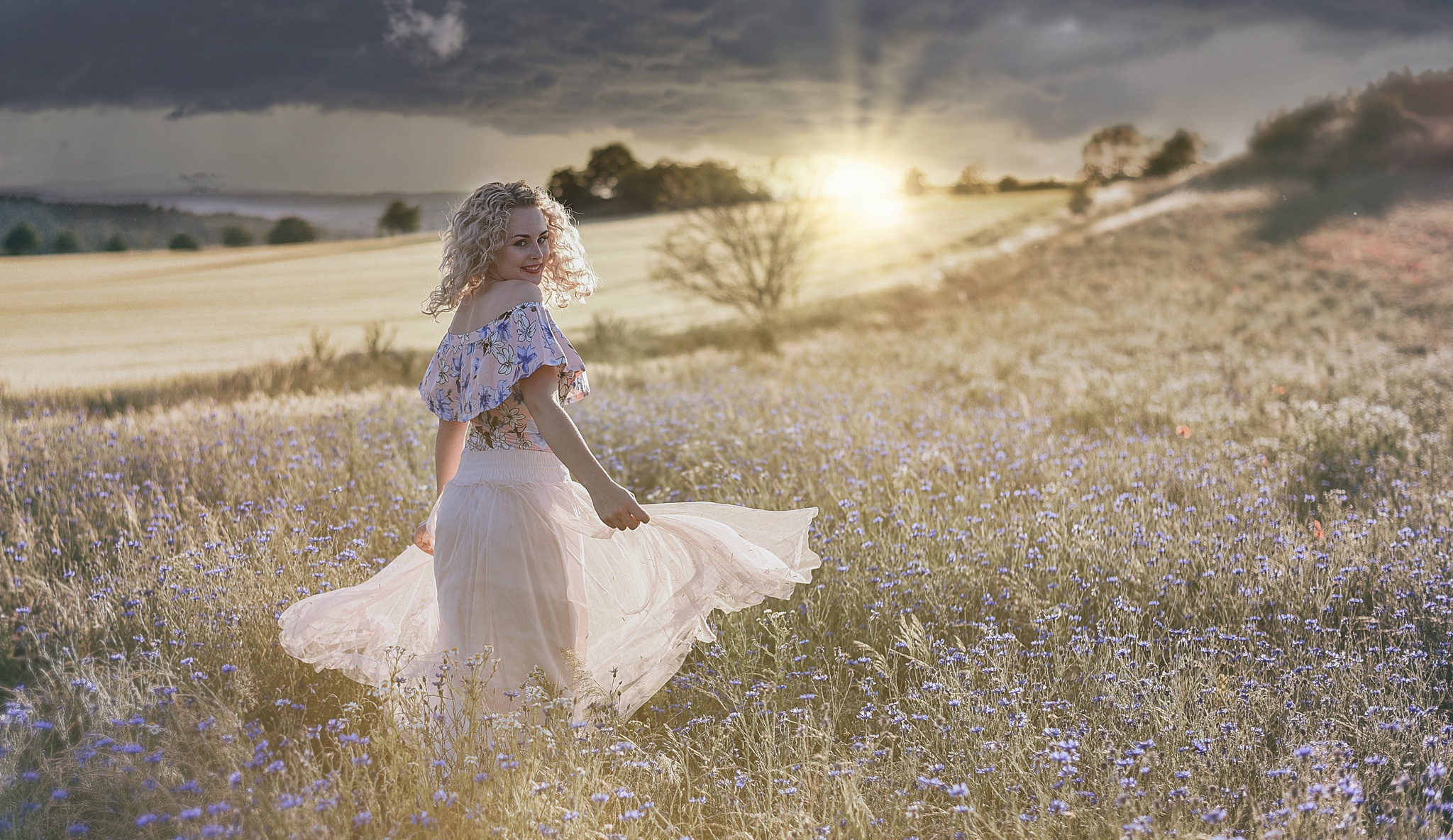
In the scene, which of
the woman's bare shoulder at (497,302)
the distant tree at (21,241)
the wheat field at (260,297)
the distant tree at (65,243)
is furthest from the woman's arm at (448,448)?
the distant tree at (65,243)

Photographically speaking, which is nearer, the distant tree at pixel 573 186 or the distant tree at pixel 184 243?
the distant tree at pixel 184 243

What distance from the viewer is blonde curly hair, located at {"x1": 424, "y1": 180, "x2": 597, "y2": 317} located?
2.69 meters

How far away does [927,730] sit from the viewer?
289cm

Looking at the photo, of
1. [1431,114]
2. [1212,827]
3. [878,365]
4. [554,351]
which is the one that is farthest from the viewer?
[1431,114]

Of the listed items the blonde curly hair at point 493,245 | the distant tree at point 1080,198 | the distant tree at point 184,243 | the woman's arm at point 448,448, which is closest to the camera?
the blonde curly hair at point 493,245

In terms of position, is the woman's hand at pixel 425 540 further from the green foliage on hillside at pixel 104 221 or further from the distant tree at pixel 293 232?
the distant tree at pixel 293 232

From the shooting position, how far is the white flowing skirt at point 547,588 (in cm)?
271

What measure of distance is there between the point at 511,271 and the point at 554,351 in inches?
14.0

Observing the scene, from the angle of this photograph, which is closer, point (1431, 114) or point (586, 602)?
point (586, 602)

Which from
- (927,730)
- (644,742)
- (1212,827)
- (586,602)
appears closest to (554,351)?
(586,602)

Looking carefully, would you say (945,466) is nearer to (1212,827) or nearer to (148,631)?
(1212,827)

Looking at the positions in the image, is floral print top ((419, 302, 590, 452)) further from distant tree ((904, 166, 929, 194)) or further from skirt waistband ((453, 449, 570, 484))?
distant tree ((904, 166, 929, 194))

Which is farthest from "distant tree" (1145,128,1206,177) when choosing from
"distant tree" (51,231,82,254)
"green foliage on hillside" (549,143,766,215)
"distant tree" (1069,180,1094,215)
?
"distant tree" (51,231,82,254)

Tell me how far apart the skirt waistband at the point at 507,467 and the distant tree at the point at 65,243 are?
1208 cm
